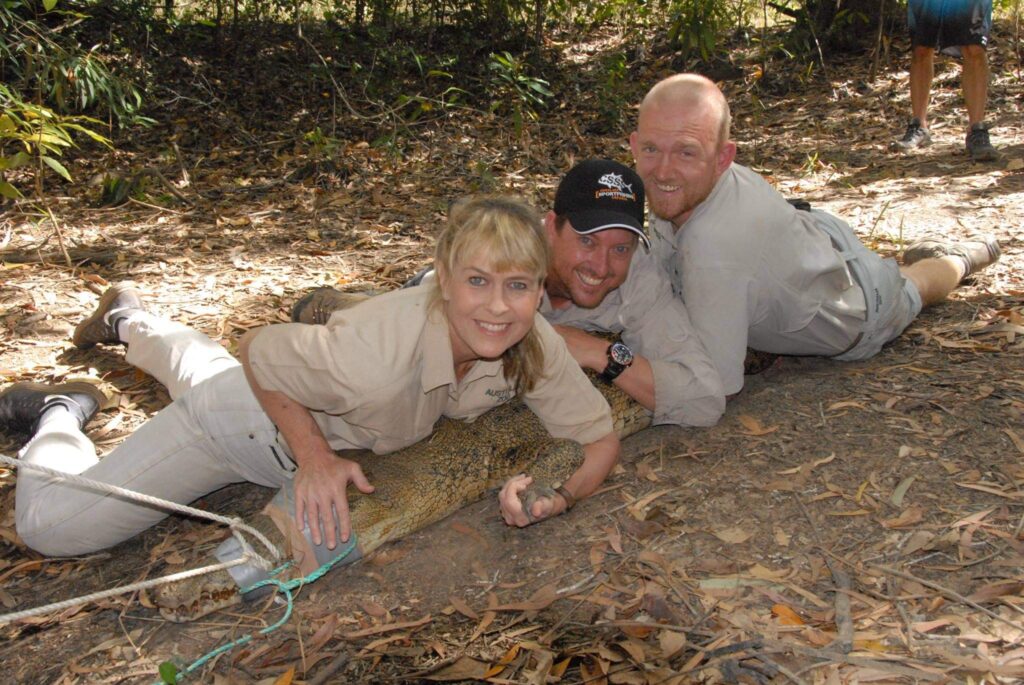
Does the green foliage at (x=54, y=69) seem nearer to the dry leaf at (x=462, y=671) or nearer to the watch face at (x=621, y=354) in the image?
the watch face at (x=621, y=354)

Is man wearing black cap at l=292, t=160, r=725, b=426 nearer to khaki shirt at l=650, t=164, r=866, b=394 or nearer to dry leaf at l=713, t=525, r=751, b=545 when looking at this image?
khaki shirt at l=650, t=164, r=866, b=394

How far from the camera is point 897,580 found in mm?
2932

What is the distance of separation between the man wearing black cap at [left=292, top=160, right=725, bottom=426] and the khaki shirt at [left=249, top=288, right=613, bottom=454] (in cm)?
46

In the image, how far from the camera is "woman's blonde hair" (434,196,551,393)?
9.53 ft

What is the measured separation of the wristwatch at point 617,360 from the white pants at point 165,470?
1.28 metres

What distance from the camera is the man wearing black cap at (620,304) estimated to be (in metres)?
3.55

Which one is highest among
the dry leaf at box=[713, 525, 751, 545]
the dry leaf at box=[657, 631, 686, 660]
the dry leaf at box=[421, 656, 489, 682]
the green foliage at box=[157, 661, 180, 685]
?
the green foliage at box=[157, 661, 180, 685]

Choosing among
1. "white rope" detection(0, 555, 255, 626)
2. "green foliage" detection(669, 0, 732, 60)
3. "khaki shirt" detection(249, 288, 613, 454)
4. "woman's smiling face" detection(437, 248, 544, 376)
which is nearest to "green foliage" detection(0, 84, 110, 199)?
"khaki shirt" detection(249, 288, 613, 454)

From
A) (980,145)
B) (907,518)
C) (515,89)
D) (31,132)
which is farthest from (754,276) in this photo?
(515,89)

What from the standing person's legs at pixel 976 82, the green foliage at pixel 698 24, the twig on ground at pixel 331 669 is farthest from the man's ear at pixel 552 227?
the green foliage at pixel 698 24

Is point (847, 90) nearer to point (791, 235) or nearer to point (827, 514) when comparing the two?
point (791, 235)

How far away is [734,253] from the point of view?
375cm

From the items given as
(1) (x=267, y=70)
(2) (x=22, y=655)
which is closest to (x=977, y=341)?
(2) (x=22, y=655)

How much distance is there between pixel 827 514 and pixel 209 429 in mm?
2207
